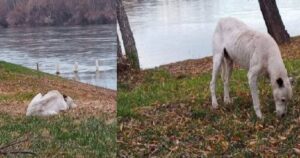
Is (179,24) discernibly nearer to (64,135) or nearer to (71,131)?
(71,131)

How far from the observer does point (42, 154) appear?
7.29m

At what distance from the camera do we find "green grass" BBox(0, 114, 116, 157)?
7281 mm

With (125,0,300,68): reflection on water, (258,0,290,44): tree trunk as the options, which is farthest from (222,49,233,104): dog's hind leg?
(125,0,300,68): reflection on water

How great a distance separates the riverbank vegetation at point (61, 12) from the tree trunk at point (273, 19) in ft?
38.4

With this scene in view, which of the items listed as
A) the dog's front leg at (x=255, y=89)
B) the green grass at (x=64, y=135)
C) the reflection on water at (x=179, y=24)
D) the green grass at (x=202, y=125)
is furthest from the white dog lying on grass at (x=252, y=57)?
the reflection on water at (x=179, y=24)

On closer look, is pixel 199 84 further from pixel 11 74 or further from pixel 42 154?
pixel 11 74

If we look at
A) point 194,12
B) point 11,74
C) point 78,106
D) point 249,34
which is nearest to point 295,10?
point 194,12

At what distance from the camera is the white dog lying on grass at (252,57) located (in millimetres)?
7680

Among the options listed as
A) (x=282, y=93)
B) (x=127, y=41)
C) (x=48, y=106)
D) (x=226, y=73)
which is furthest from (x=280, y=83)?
(x=127, y=41)

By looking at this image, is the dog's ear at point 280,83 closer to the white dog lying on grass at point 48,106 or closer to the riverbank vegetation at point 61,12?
the riverbank vegetation at point 61,12

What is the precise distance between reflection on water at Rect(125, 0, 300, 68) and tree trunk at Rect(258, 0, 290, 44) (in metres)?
3.27

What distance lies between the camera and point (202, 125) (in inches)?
318

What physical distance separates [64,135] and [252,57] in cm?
272

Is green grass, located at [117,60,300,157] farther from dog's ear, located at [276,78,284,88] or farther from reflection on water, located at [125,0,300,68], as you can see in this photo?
reflection on water, located at [125,0,300,68]
